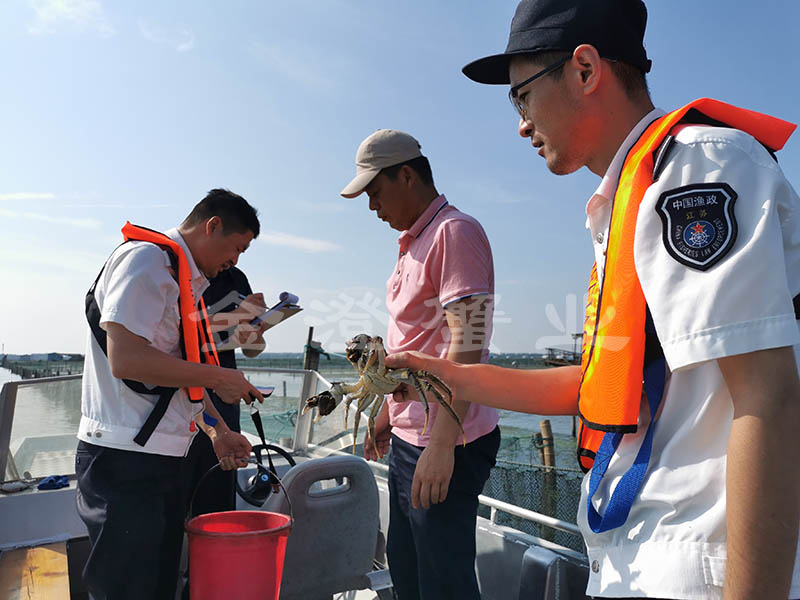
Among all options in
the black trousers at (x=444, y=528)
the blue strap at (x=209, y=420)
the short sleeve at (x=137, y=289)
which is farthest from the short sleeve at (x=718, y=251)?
the blue strap at (x=209, y=420)

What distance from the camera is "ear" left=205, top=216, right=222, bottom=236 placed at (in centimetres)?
353

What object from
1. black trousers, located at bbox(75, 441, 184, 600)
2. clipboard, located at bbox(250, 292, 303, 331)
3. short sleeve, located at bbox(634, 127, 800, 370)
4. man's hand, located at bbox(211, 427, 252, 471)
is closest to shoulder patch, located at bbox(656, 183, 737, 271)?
short sleeve, located at bbox(634, 127, 800, 370)

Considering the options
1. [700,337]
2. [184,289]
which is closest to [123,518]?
[184,289]

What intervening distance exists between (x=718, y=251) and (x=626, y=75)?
63 cm

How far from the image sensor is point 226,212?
3.59 m

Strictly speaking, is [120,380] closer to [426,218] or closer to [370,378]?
[370,378]

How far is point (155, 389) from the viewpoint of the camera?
9.33 feet

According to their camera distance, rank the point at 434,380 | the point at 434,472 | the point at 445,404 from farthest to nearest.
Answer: the point at 434,472, the point at 445,404, the point at 434,380

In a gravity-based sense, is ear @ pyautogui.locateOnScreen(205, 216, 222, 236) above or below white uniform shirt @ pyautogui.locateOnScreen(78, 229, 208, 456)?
above

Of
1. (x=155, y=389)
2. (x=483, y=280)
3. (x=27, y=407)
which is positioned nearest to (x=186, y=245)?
(x=155, y=389)

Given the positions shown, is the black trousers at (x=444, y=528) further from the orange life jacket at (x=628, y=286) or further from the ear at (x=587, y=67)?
the ear at (x=587, y=67)

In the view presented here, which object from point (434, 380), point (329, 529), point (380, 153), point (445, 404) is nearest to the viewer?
point (434, 380)

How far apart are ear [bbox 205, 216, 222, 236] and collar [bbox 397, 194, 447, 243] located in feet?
4.20

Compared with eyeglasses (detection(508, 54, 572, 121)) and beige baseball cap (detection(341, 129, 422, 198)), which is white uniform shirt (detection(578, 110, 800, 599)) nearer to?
eyeglasses (detection(508, 54, 572, 121))
